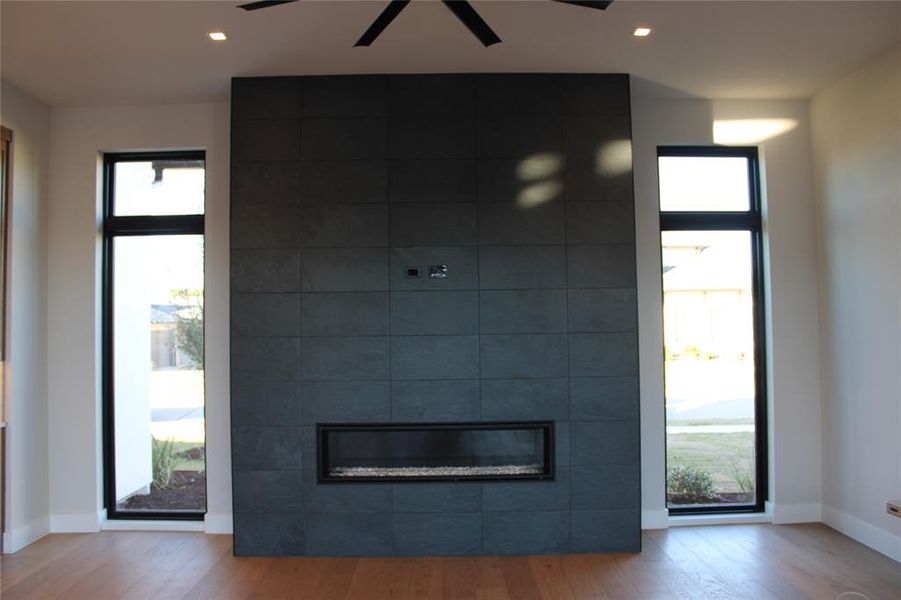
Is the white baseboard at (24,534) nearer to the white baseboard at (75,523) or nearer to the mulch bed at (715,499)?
the white baseboard at (75,523)

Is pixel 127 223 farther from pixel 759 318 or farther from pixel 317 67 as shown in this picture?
pixel 759 318

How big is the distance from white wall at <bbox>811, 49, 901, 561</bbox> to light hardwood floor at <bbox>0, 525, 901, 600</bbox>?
41 cm

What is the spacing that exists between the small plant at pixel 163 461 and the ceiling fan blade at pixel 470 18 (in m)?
3.56

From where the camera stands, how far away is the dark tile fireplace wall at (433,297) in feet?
11.8

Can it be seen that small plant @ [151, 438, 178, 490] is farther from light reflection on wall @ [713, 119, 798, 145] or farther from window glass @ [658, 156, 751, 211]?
light reflection on wall @ [713, 119, 798, 145]

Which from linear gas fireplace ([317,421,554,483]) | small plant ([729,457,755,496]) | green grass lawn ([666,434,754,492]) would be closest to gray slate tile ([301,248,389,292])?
linear gas fireplace ([317,421,554,483])

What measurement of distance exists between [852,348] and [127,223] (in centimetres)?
514

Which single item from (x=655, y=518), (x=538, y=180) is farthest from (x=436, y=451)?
(x=538, y=180)

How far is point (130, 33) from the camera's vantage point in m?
3.10

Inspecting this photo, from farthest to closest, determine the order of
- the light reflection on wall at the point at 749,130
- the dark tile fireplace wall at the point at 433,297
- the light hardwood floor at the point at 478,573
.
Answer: the light reflection on wall at the point at 749,130, the dark tile fireplace wall at the point at 433,297, the light hardwood floor at the point at 478,573

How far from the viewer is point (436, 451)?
3.71 meters

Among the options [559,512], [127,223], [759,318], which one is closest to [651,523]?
[559,512]

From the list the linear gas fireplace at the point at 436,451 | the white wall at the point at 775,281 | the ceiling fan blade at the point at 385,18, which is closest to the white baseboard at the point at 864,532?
the white wall at the point at 775,281

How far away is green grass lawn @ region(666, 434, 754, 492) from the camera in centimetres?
418
